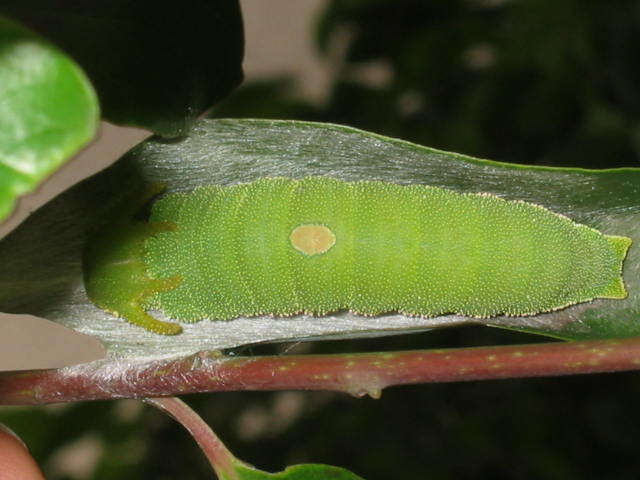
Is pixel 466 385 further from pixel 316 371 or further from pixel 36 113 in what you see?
pixel 36 113

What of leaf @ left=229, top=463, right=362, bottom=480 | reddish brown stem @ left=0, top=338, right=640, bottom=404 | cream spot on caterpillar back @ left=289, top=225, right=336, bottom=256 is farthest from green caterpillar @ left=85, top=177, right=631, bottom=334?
leaf @ left=229, top=463, right=362, bottom=480

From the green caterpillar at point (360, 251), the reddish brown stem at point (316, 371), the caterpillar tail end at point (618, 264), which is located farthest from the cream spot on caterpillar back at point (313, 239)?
the caterpillar tail end at point (618, 264)

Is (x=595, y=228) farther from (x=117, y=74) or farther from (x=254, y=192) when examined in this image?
(x=117, y=74)

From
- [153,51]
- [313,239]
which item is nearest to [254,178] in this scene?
[313,239]

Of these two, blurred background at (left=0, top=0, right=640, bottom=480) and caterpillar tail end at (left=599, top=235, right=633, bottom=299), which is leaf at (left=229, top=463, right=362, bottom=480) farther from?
blurred background at (left=0, top=0, right=640, bottom=480)

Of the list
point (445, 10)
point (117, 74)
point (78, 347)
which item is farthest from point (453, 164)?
point (78, 347)
